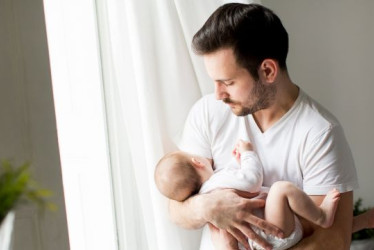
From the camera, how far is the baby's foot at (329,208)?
1.36 meters

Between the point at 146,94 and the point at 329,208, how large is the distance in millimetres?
626

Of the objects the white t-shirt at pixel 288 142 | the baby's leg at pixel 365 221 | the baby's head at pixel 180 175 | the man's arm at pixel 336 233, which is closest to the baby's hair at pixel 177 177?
the baby's head at pixel 180 175

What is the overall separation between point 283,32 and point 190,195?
20.7 inches

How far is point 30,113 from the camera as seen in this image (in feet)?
3.57

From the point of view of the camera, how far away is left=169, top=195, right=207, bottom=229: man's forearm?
1412mm

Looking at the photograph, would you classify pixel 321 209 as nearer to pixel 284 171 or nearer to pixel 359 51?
pixel 284 171

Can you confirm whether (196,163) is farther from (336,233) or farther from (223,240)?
(336,233)

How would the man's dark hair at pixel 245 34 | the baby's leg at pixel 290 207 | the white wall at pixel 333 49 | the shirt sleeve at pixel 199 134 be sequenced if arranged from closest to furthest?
1. the baby's leg at pixel 290 207
2. the man's dark hair at pixel 245 34
3. the shirt sleeve at pixel 199 134
4. the white wall at pixel 333 49

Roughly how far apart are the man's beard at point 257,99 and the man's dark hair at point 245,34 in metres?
0.03

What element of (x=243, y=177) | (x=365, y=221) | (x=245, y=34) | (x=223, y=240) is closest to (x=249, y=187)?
(x=243, y=177)

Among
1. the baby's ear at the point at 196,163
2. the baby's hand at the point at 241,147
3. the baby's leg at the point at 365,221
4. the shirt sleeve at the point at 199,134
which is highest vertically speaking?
the shirt sleeve at the point at 199,134

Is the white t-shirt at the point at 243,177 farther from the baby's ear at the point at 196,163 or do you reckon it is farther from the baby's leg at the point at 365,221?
the baby's leg at the point at 365,221

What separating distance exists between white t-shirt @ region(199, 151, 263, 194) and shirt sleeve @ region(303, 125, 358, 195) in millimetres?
150

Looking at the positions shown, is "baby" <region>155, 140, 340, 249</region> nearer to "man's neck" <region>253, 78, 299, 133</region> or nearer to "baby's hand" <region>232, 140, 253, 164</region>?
"baby's hand" <region>232, 140, 253, 164</region>
